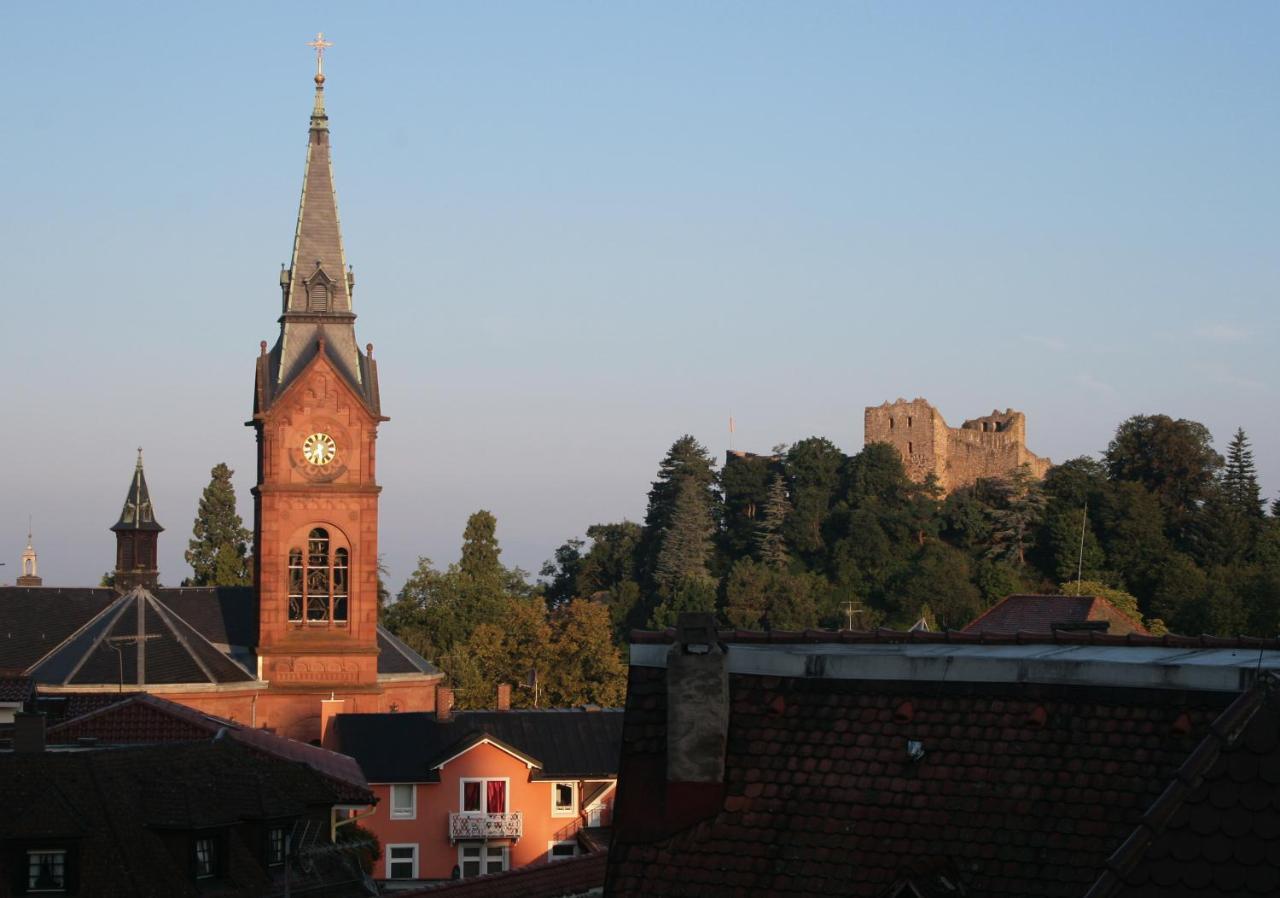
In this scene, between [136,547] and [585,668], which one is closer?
[136,547]

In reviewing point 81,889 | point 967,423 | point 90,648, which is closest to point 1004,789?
point 81,889

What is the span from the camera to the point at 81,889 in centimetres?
2988

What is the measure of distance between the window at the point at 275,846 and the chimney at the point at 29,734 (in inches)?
149

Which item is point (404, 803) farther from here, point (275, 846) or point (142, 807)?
point (142, 807)

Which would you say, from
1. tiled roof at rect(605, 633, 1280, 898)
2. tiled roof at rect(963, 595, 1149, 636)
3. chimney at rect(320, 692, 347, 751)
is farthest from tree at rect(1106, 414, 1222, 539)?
tiled roof at rect(605, 633, 1280, 898)

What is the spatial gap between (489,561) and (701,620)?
98122 mm

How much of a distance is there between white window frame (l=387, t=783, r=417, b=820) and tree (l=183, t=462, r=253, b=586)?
51810 mm

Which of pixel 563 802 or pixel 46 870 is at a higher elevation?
pixel 46 870

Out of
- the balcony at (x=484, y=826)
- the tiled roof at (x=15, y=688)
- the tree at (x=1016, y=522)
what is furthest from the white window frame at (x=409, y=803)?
the tree at (x=1016, y=522)

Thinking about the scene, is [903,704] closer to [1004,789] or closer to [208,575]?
[1004,789]

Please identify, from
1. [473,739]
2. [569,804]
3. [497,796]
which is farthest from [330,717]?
[569,804]

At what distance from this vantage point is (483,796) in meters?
59.1

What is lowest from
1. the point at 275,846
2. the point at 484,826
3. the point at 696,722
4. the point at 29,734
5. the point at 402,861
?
the point at 402,861

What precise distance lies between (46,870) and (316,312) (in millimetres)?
37157
